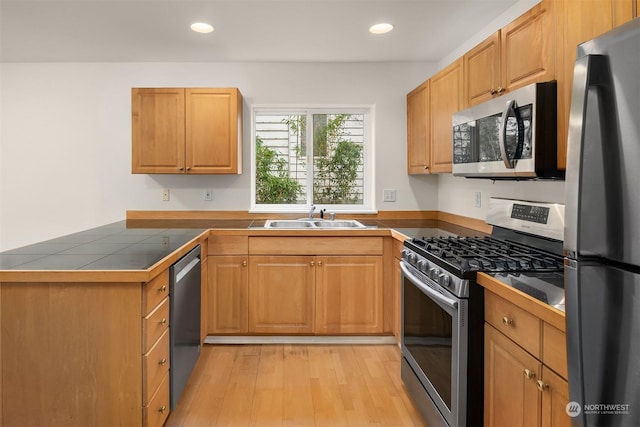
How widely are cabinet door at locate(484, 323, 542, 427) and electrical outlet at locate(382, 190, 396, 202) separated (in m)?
2.20

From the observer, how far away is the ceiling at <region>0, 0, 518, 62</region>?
2498mm

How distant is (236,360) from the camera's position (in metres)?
2.83

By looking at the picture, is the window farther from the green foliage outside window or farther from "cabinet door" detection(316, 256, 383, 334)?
"cabinet door" detection(316, 256, 383, 334)

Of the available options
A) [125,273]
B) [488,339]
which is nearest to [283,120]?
[125,273]

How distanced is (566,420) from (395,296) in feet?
6.18

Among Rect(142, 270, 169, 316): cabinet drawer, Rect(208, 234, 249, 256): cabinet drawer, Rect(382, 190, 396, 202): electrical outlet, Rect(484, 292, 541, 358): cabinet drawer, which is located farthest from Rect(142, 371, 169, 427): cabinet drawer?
Rect(382, 190, 396, 202): electrical outlet

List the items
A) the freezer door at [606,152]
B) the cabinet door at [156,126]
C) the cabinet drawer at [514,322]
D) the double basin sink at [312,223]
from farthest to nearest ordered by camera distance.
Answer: the double basin sink at [312,223] < the cabinet door at [156,126] < the cabinet drawer at [514,322] < the freezer door at [606,152]

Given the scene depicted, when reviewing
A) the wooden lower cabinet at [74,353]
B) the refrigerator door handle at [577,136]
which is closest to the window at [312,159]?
the wooden lower cabinet at [74,353]

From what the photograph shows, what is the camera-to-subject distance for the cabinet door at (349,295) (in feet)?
9.96

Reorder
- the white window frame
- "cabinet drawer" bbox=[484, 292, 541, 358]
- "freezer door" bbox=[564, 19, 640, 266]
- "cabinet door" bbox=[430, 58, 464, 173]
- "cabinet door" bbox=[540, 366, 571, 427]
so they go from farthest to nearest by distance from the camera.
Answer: the white window frame
"cabinet door" bbox=[430, 58, 464, 173]
"cabinet drawer" bbox=[484, 292, 541, 358]
"cabinet door" bbox=[540, 366, 571, 427]
"freezer door" bbox=[564, 19, 640, 266]

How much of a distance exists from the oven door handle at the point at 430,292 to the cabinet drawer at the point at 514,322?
0.42 feet

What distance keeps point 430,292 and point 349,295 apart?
4.08ft

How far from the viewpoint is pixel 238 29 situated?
2.85m

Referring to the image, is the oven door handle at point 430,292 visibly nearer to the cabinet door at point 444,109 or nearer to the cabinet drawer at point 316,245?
the cabinet drawer at point 316,245
